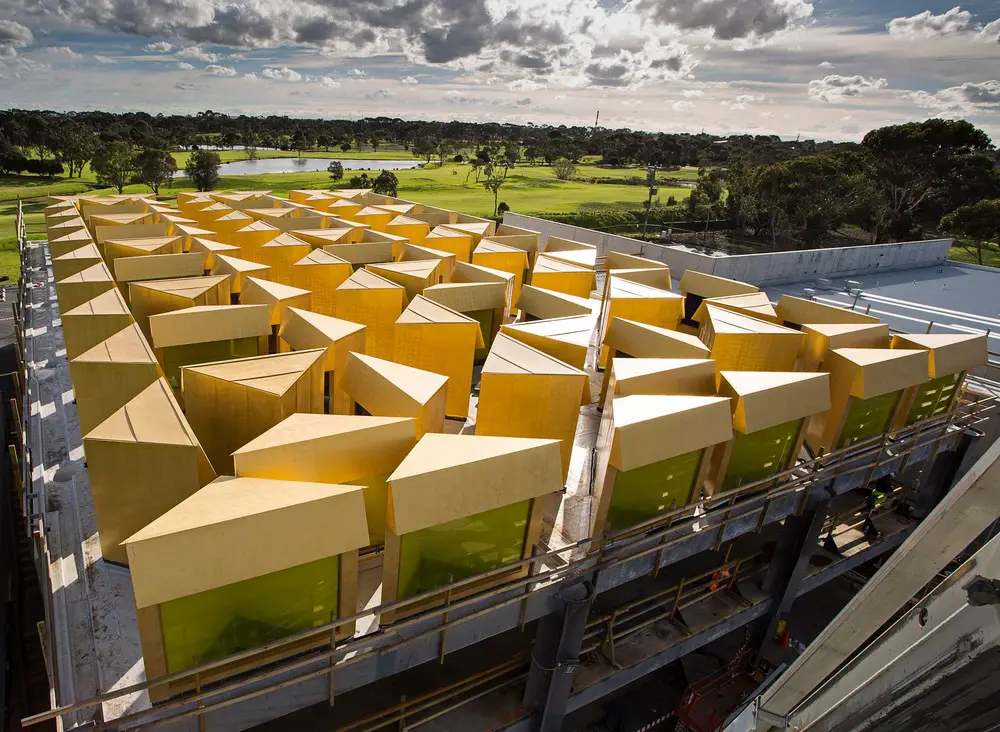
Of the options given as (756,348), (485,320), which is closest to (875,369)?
(756,348)

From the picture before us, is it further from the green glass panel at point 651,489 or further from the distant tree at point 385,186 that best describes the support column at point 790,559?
the distant tree at point 385,186

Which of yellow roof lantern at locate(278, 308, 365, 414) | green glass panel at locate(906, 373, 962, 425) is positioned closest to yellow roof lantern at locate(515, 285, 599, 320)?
yellow roof lantern at locate(278, 308, 365, 414)

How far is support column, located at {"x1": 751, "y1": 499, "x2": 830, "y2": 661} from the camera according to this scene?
11.9 m

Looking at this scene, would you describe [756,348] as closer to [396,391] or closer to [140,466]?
[396,391]

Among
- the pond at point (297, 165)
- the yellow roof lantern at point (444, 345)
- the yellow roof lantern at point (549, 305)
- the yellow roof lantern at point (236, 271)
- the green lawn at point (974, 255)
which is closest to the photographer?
the yellow roof lantern at point (444, 345)

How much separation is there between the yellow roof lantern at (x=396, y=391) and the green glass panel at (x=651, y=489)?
10.2 ft

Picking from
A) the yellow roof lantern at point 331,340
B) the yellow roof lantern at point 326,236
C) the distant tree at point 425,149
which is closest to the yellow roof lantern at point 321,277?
the yellow roof lantern at point 326,236

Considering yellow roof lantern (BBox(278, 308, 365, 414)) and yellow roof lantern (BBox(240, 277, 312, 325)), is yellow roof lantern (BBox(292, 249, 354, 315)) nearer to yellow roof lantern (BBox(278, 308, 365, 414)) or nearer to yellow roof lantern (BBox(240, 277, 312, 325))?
yellow roof lantern (BBox(240, 277, 312, 325))

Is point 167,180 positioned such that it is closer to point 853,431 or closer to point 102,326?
point 102,326

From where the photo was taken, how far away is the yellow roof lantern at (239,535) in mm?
5555

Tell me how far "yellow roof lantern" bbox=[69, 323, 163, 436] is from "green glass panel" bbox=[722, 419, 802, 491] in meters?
10.3

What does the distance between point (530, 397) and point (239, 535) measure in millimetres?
5575

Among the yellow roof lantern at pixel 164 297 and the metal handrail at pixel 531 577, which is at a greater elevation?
the yellow roof lantern at pixel 164 297

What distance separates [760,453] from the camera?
35.1ft
